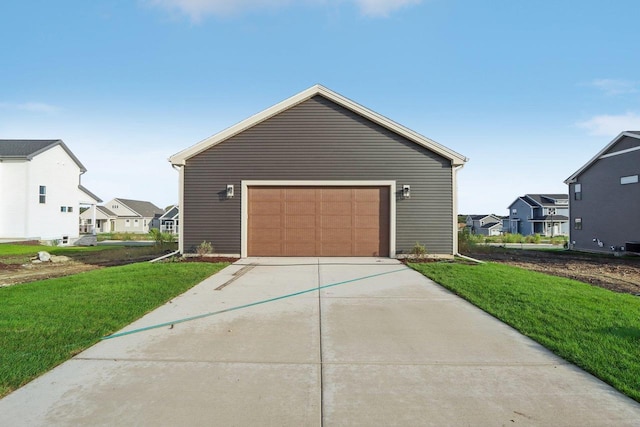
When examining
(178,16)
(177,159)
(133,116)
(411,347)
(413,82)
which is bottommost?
(411,347)

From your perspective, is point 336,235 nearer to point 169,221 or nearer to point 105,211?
point 169,221

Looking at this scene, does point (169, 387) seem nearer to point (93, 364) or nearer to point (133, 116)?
point (93, 364)

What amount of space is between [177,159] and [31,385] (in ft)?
31.3

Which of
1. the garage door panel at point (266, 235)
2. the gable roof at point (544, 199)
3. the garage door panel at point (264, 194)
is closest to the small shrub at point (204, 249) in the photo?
the garage door panel at point (266, 235)

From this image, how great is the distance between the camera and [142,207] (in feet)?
199

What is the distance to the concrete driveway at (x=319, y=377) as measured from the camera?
260 cm

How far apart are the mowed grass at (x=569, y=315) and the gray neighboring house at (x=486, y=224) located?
196ft

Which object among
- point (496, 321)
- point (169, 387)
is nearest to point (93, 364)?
point (169, 387)

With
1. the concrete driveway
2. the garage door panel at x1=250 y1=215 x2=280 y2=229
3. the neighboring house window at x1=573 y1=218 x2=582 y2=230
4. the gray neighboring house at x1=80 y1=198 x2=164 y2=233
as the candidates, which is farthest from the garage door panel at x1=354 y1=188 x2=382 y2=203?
the gray neighboring house at x1=80 y1=198 x2=164 y2=233

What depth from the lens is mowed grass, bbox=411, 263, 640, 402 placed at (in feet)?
11.5

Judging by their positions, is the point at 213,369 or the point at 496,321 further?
the point at 496,321

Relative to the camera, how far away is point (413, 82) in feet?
45.4

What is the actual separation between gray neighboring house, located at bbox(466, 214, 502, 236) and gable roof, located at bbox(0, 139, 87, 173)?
6106 cm

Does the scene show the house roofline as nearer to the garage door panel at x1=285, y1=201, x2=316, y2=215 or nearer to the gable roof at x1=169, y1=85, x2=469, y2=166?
the gable roof at x1=169, y1=85, x2=469, y2=166
